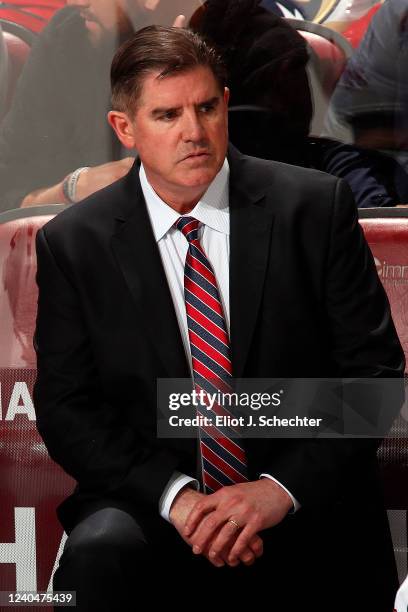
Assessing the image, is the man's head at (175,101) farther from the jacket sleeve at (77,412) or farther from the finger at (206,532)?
the finger at (206,532)

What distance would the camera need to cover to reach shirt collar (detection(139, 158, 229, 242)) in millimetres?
1425

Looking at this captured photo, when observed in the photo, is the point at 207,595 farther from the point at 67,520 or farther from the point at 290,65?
the point at 290,65

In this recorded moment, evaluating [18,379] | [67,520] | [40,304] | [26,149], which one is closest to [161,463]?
[67,520]

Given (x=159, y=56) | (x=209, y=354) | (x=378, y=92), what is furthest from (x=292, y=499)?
(x=378, y=92)

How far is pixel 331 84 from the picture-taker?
2.21 meters

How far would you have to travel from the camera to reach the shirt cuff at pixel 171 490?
1350 millimetres

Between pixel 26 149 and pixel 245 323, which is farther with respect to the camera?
pixel 26 149

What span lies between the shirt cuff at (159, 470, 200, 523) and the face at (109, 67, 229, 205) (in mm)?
Answer: 367

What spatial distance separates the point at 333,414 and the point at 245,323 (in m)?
0.16

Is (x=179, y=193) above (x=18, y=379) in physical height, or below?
above

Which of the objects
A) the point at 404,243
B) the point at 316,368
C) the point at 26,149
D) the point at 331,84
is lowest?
the point at 316,368

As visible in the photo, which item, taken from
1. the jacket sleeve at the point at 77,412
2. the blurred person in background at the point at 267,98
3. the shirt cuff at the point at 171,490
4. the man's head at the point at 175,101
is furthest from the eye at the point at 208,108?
the blurred person in background at the point at 267,98

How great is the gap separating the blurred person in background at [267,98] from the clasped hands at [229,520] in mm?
916

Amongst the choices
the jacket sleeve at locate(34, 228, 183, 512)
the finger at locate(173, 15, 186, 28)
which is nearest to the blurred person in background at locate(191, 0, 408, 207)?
the finger at locate(173, 15, 186, 28)
